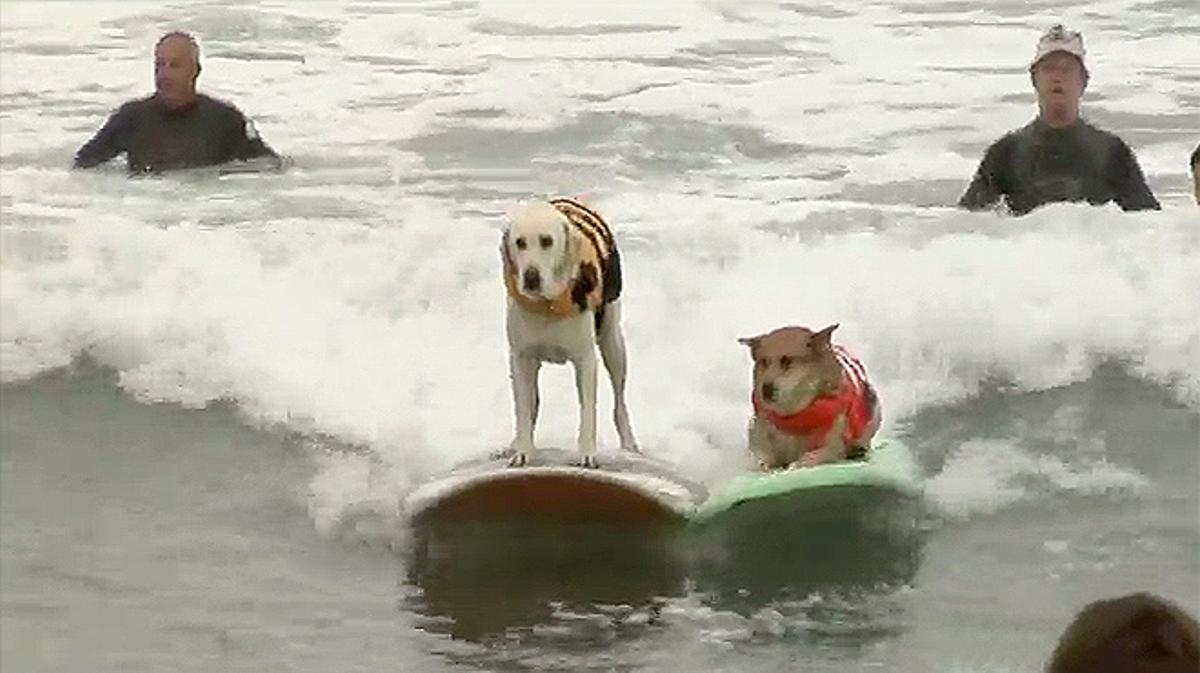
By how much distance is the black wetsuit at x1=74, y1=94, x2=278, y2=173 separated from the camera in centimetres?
484

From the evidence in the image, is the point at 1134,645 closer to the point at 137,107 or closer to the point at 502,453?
the point at 502,453

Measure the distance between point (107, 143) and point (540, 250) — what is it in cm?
267

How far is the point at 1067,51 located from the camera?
3.87 metres

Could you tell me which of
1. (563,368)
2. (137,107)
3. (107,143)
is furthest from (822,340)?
(107,143)

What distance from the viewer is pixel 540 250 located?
2.57 m

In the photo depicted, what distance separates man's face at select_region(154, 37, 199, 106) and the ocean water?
20 centimetres

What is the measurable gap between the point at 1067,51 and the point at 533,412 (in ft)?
5.24

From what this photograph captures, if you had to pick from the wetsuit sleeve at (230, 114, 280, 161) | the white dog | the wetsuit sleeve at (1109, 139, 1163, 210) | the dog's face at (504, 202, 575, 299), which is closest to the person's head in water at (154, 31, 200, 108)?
the wetsuit sleeve at (230, 114, 280, 161)

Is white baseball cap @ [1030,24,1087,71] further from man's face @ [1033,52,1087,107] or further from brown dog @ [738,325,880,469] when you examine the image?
brown dog @ [738,325,880,469]

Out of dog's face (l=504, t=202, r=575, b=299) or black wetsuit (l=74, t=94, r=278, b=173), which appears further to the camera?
black wetsuit (l=74, t=94, r=278, b=173)

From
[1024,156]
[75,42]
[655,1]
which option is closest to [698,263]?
[1024,156]

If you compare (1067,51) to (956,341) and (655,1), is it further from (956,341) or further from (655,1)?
(655,1)

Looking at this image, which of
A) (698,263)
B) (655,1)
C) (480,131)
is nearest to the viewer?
(698,263)

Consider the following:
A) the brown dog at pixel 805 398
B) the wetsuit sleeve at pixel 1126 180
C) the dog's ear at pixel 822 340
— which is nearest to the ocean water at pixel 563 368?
the wetsuit sleeve at pixel 1126 180
